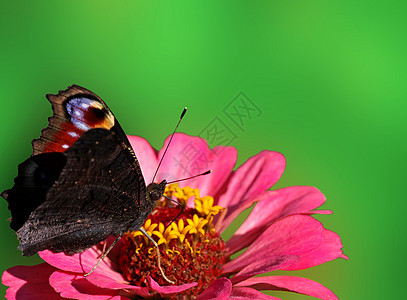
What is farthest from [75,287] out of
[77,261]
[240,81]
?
[240,81]

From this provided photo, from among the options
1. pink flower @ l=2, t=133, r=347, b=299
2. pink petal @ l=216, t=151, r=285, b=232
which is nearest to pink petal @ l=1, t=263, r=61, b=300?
pink flower @ l=2, t=133, r=347, b=299

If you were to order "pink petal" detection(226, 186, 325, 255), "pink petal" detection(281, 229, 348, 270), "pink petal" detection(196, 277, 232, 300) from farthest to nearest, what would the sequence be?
"pink petal" detection(226, 186, 325, 255)
"pink petal" detection(281, 229, 348, 270)
"pink petal" detection(196, 277, 232, 300)

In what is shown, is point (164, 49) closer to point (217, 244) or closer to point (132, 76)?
point (132, 76)

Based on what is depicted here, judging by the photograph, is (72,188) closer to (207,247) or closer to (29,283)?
(29,283)

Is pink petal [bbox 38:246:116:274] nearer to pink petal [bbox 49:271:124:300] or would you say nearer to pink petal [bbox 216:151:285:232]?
pink petal [bbox 49:271:124:300]

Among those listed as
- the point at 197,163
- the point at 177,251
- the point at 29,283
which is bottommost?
the point at 29,283

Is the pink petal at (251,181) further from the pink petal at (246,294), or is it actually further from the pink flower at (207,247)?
the pink petal at (246,294)

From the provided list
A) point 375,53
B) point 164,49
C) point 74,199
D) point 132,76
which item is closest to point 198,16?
point 164,49
